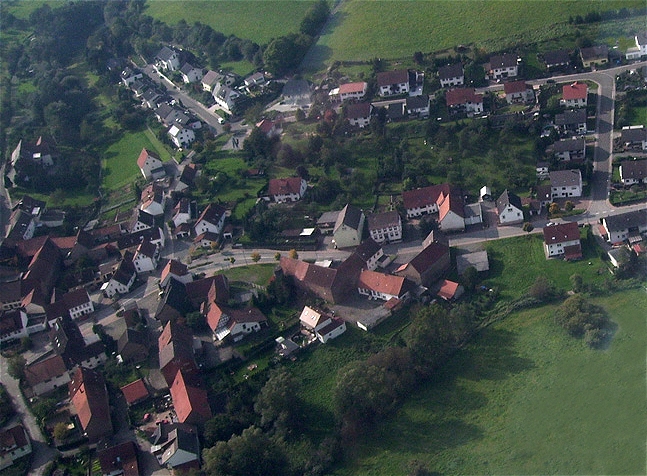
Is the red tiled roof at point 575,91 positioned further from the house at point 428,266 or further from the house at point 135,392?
the house at point 135,392

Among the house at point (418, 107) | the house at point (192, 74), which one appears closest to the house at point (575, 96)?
the house at point (418, 107)

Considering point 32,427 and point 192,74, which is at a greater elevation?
point 192,74

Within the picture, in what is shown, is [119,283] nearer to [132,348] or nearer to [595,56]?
[132,348]

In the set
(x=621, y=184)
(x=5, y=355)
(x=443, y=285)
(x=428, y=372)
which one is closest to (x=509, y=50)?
(x=621, y=184)

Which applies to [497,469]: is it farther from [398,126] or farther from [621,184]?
[398,126]

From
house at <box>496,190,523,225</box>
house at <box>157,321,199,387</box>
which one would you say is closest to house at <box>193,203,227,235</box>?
house at <box>157,321,199,387</box>

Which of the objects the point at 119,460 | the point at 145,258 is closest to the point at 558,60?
the point at 145,258
